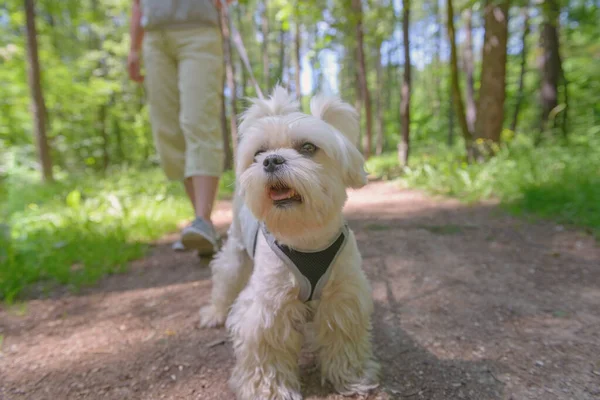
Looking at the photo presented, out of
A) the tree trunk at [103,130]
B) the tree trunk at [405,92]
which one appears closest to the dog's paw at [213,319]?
the tree trunk at [405,92]

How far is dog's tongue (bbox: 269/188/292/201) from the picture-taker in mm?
1580

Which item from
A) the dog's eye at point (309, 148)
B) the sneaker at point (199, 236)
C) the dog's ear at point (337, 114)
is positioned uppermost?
the dog's ear at point (337, 114)

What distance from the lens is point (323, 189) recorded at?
1.60 meters

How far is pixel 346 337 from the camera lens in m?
1.82

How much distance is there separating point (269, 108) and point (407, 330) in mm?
1512

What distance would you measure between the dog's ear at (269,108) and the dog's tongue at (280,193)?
0.46 meters

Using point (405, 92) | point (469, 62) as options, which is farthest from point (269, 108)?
point (469, 62)

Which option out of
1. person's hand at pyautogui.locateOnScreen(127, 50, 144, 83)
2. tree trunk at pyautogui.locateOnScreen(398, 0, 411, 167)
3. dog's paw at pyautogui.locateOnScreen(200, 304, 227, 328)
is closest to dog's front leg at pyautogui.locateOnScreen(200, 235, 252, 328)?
dog's paw at pyautogui.locateOnScreen(200, 304, 227, 328)

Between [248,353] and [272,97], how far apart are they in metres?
1.30

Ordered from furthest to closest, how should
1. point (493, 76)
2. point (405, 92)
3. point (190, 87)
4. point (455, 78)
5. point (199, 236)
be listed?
point (405, 92) < point (455, 78) < point (493, 76) < point (190, 87) < point (199, 236)

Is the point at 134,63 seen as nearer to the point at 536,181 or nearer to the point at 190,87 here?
the point at 190,87

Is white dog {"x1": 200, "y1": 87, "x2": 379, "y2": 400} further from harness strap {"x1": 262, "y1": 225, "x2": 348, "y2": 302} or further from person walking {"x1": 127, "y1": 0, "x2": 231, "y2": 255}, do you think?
person walking {"x1": 127, "y1": 0, "x2": 231, "y2": 255}

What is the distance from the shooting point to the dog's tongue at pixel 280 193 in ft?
5.18

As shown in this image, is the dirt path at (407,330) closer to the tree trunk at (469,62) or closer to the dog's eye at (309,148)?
the dog's eye at (309,148)
